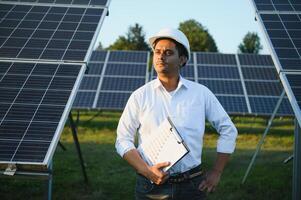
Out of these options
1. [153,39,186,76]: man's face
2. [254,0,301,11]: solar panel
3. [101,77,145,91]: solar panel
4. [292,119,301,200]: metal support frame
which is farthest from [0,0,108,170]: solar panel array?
[101,77,145,91]: solar panel

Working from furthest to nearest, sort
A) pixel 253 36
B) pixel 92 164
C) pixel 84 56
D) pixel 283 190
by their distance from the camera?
pixel 253 36 → pixel 92 164 → pixel 283 190 → pixel 84 56

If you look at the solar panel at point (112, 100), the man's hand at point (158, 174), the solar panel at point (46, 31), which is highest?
the solar panel at point (46, 31)

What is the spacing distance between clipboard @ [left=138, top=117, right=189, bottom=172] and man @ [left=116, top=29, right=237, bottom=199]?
0.23ft

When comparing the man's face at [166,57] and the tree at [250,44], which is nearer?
the man's face at [166,57]

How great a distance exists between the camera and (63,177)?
8062 millimetres

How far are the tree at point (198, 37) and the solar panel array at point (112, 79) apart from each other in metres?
35.8

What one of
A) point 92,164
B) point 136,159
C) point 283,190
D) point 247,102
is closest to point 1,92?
point 136,159

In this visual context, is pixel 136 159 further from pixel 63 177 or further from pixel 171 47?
pixel 63 177

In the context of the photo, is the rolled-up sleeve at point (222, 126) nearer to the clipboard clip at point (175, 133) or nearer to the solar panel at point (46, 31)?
the clipboard clip at point (175, 133)

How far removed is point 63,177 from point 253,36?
210 feet

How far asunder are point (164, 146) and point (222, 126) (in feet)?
1.82

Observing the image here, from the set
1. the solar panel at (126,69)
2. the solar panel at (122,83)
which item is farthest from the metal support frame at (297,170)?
the solar panel at (126,69)

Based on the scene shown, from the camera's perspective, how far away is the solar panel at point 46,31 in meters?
6.34

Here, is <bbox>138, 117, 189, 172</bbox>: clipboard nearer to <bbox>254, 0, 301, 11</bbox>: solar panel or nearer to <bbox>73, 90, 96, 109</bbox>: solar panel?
<bbox>254, 0, 301, 11</bbox>: solar panel
